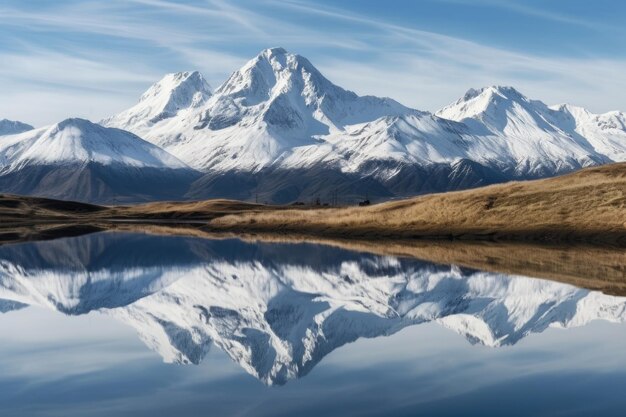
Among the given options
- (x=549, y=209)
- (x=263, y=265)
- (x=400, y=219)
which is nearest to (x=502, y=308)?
(x=263, y=265)

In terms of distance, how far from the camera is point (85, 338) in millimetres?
28031

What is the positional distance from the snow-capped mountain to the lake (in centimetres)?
12

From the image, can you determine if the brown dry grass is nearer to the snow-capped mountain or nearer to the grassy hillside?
the grassy hillside

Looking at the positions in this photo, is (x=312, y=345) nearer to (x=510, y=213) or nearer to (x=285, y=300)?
(x=285, y=300)

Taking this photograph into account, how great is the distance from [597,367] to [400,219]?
66.8 meters

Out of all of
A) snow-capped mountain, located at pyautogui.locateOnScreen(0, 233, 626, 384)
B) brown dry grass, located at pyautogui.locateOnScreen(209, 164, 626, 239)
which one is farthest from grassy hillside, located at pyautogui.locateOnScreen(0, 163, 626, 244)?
snow-capped mountain, located at pyautogui.locateOnScreen(0, 233, 626, 384)

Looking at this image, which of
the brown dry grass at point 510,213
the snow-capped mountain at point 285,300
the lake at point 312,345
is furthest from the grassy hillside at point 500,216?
the lake at point 312,345

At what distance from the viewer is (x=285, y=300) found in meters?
37.7

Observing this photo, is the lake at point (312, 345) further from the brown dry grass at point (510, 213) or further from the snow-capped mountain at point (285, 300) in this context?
the brown dry grass at point (510, 213)

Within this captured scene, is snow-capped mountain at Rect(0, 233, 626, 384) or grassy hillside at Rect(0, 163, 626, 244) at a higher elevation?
grassy hillside at Rect(0, 163, 626, 244)

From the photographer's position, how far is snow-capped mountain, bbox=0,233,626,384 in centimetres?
2664

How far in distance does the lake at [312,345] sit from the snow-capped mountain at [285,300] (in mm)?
116

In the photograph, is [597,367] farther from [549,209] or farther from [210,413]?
[549,209]

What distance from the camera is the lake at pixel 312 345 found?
1922cm
